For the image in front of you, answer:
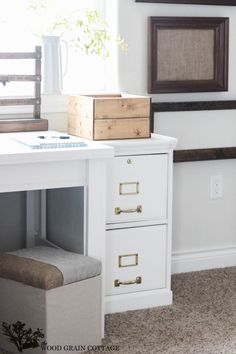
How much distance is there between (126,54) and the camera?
355cm

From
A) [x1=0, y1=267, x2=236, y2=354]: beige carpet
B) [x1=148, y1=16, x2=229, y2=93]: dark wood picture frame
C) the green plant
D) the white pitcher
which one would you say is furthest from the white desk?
[x1=148, y1=16, x2=229, y2=93]: dark wood picture frame

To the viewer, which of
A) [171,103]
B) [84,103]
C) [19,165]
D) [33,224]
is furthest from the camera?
[171,103]

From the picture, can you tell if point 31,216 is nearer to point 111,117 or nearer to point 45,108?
point 45,108

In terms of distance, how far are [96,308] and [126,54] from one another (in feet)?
4.15

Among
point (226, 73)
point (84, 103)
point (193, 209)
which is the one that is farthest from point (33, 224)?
point (226, 73)

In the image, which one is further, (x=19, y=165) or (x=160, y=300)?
(x=160, y=300)

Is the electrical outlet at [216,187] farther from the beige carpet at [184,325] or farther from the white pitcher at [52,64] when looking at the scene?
the white pitcher at [52,64]

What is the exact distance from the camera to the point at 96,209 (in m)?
2.88

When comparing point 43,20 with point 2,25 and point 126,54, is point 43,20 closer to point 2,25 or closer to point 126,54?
point 2,25

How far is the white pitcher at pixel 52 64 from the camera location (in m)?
3.36

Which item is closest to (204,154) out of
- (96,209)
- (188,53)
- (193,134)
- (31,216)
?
(193,134)

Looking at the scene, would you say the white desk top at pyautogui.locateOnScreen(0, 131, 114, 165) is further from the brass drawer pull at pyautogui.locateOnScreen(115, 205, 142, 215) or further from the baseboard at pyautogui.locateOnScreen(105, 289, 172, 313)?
the baseboard at pyautogui.locateOnScreen(105, 289, 172, 313)

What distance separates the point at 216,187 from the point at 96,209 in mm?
1142

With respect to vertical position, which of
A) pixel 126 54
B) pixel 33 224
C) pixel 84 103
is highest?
pixel 126 54
